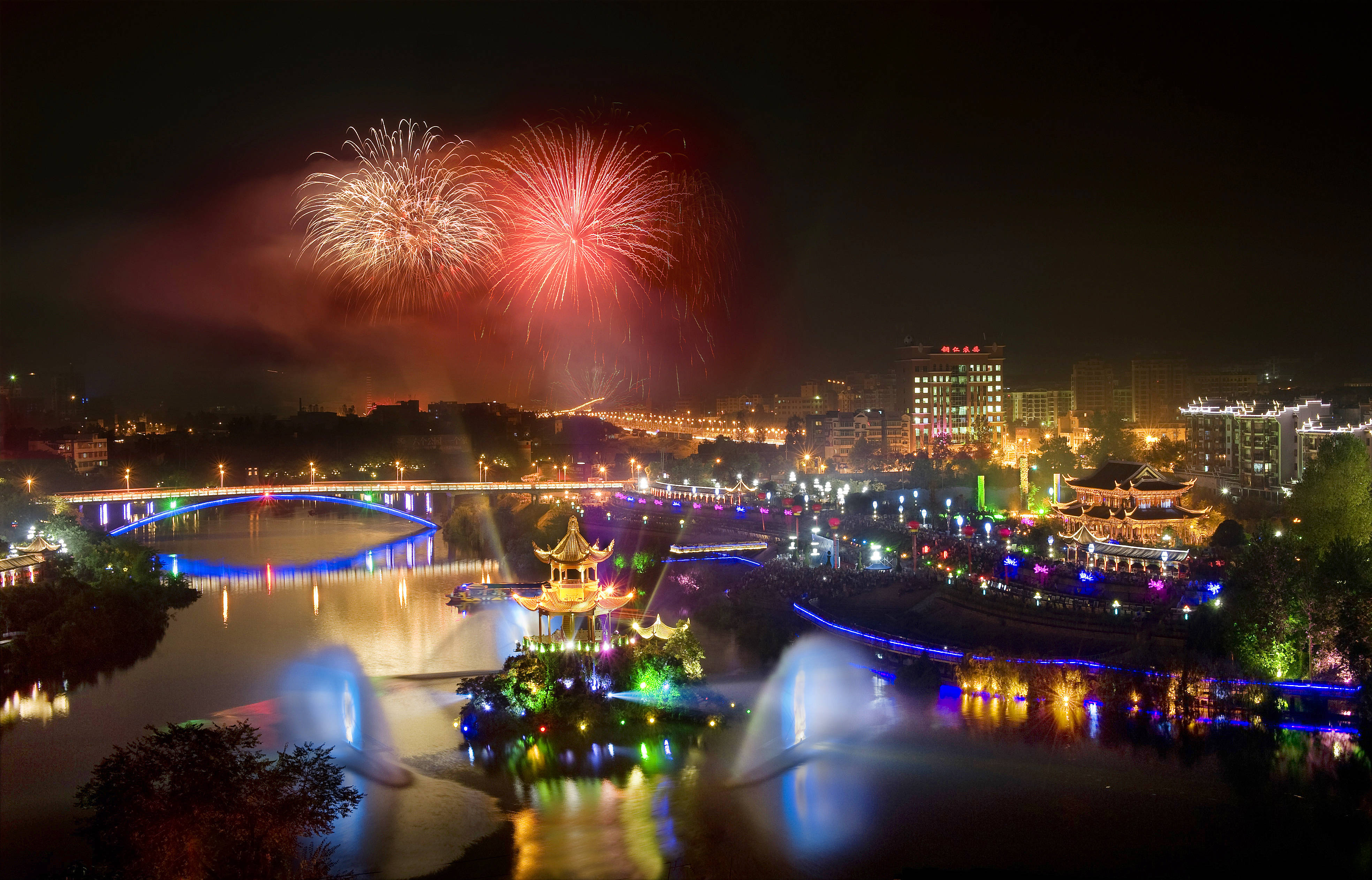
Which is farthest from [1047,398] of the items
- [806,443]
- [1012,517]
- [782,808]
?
[782,808]

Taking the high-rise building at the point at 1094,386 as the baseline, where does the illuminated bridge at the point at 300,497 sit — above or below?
below

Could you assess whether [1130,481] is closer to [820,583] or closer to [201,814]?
[820,583]

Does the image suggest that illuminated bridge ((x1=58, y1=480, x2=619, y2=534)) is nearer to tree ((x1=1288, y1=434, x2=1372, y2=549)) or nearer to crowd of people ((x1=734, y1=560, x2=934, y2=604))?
crowd of people ((x1=734, y1=560, x2=934, y2=604))

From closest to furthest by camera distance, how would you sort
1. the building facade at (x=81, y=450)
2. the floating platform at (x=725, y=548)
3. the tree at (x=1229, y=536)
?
the tree at (x=1229, y=536) < the floating platform at (x=725, y=548) < the building facade at (x=81, y=450)

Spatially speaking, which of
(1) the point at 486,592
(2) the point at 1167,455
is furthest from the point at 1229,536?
(2) the point at 1167,455

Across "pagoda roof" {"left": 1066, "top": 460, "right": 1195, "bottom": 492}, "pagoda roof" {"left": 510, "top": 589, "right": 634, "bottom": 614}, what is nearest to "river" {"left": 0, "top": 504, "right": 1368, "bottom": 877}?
"pagoda roof" {"left": 510, "top": 589, "right": 634, "bottom": 614}

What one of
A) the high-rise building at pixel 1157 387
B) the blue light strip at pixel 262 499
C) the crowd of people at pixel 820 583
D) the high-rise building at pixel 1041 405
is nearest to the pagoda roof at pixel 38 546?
the blue light strip at pixel 262 499

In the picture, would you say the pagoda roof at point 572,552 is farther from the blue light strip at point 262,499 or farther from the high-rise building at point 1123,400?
the high-rise building at point 1123,400
